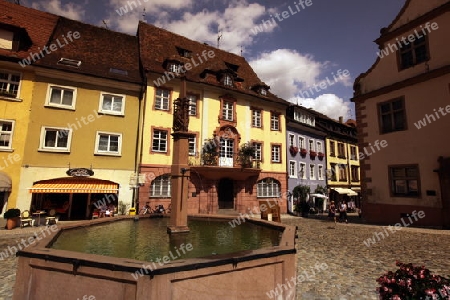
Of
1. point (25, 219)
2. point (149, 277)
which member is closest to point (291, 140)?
point (25, 219)

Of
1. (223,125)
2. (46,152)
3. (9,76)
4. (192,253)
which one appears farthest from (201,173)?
(192,253)

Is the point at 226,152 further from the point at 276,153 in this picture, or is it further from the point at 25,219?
the point at 25,219

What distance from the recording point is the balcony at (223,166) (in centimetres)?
2108

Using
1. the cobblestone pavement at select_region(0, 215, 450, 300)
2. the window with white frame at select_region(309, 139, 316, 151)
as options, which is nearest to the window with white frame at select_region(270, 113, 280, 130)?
the window with white frame at select_region(309, 139, 316, 151)

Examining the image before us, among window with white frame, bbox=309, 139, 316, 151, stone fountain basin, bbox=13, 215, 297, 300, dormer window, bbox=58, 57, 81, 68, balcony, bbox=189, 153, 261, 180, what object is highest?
dormer window, bbox=58, 57, 81, 68

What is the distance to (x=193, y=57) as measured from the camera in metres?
26.4

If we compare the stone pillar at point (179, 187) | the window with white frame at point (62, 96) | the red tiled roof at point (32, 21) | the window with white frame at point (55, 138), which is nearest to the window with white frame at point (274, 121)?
the window with white frame at point (62, 96)

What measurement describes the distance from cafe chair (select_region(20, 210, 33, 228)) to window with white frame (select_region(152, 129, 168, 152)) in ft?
28.5

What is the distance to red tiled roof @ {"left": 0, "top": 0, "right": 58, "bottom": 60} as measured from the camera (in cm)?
1909

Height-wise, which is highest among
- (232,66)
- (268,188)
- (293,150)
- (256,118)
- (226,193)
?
(232,66)

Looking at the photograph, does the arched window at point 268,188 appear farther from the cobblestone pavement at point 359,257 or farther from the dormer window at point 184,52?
the dormer window at point 184,52

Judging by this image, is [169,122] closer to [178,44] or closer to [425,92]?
[178,44]

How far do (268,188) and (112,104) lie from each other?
1573cm

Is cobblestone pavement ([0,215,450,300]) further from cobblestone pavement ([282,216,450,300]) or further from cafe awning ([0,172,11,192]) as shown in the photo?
cafe awning ([0,172,11,192])
